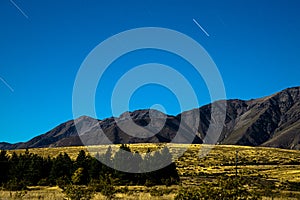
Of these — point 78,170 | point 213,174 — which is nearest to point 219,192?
point 78,170

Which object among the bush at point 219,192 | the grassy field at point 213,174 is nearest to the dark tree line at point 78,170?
the grassy field at point 213,174

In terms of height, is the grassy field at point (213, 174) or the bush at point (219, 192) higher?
the grassy field at point (213, 174)

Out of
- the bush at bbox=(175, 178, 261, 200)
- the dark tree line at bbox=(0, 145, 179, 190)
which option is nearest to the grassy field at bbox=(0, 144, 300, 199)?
the bush at bbox=(175, 178, 261, 200)

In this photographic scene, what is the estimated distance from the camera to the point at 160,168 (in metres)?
58.2

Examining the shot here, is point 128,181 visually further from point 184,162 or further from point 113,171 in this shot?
point 184,162

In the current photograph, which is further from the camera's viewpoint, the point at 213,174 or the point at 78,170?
the point at 213,174

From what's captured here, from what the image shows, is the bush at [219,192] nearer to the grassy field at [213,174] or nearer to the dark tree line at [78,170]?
the grassy field at [213,174]

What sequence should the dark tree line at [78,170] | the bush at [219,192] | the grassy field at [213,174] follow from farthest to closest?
1. the dark tree line at [78,170]
2. the grassy field at [213,174]
3. the bush at [219,192]

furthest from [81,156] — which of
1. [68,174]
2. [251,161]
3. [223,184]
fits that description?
[251,161]

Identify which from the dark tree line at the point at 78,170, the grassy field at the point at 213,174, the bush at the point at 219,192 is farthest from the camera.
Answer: the dark tree line at the point at 78,170

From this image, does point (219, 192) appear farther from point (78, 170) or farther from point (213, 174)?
point (213, 174)

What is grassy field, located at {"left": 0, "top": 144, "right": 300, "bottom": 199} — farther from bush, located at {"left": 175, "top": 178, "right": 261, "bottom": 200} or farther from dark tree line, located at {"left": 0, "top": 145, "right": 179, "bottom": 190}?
dark tree line, located at {"left": 0, "top": 145, "right": 179, "bottom": 190}

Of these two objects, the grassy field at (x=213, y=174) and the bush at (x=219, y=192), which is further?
the grassy field at (x=213, y=174)

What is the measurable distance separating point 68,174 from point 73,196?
3416cm
